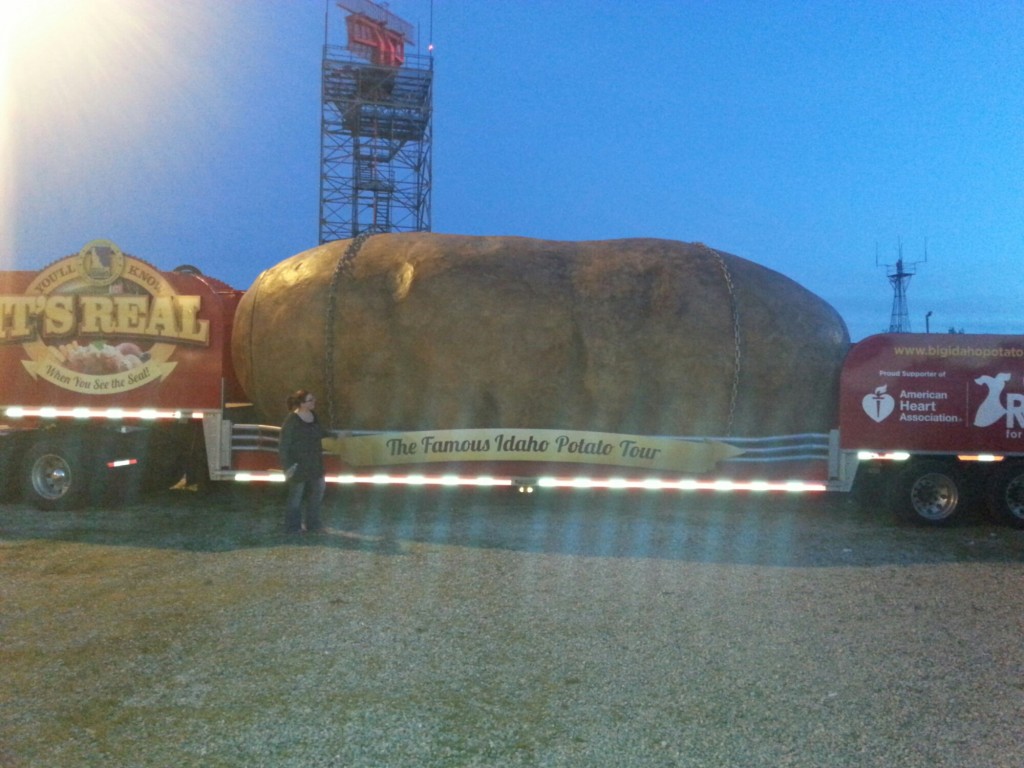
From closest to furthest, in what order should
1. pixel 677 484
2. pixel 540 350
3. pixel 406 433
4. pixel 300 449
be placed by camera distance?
pixel 300 449
pixel 677 484
pixel 406 433
pixel 540 350

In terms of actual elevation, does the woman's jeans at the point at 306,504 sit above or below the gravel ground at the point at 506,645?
above

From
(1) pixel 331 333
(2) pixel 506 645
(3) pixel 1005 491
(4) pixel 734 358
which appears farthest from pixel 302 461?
(3) pixel 1005 491

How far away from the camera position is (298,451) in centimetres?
850

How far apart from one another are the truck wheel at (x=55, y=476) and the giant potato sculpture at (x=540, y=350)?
2304mm

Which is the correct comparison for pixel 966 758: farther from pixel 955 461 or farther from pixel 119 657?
pixel 955 461

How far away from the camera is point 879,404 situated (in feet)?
30.6

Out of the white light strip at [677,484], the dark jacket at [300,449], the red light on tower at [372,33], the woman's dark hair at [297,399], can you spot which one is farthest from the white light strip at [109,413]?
the red light on tower at [372,33]

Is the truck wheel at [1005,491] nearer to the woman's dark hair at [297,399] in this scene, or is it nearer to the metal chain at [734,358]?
the metal chain at [734,358]

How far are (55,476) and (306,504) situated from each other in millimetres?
3488

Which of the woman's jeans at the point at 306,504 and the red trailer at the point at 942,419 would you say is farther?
the red trailer at the point at 942,419

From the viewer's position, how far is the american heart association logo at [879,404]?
9305mm

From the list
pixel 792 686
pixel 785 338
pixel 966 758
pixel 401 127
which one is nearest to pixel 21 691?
pixel 792 686

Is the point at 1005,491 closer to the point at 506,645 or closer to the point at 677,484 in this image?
the point at 677,484

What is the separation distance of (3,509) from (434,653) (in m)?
7.30
